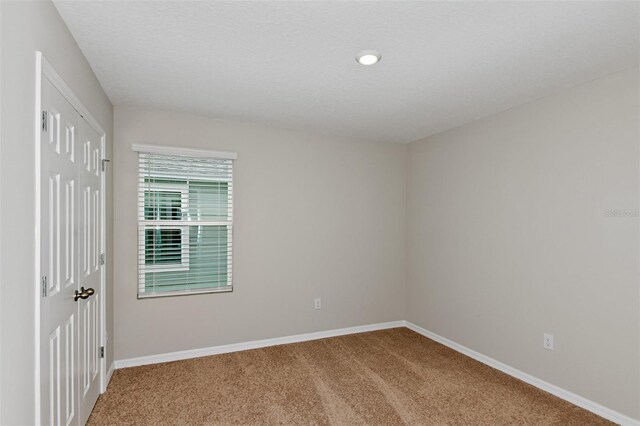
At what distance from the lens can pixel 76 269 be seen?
6.91ft

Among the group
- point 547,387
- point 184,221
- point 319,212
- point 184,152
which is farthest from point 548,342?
point 184,152

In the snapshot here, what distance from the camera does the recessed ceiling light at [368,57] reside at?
2209 mm

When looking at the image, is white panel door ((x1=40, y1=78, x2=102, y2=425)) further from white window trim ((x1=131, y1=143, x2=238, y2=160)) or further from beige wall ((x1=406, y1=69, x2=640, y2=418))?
beige wall ((x1=406, y1=69, x2=640, y2=418))

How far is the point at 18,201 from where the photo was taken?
4.52ft

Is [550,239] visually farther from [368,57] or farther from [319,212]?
[319,212]

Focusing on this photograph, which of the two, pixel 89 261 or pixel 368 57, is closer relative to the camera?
pixel 368 57

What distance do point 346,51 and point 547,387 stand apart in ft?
10.2

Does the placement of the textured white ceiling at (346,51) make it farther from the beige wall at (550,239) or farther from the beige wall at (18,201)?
the beige wall at (18,201)

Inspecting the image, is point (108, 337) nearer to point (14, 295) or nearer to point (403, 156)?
point (14, 295)

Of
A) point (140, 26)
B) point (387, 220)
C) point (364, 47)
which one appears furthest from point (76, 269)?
point (387, 220)

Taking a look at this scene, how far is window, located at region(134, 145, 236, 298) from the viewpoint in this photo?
11.2 feet

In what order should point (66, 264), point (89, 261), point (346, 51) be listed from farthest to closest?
1. point (89, 261)
2. point (346, 51)
3. point (66, 264)

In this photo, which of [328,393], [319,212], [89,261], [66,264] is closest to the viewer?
[66,264]

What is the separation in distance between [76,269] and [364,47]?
88.5 inches
